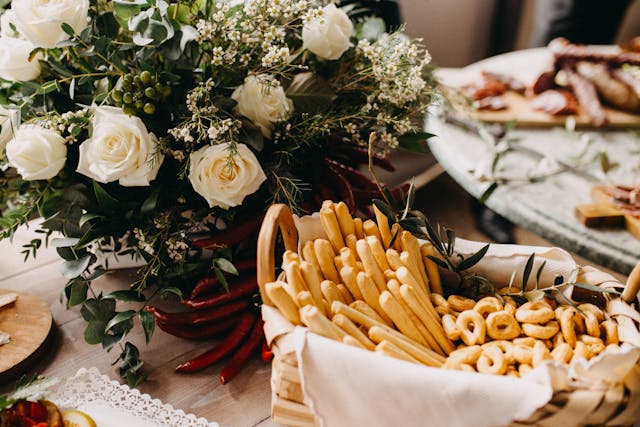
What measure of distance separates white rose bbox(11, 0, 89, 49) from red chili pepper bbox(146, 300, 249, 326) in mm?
481

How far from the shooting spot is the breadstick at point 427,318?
0.72m

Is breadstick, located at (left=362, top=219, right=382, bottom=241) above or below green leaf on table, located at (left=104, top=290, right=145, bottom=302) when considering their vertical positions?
above

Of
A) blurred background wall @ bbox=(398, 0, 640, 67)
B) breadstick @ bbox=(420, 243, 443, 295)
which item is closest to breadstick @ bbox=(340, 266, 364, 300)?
breadstick @ bbox=(420, 243, 443, 295)

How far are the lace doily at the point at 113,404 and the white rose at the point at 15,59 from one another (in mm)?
521

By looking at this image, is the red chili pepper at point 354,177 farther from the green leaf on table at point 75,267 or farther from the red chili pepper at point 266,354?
the green leaf on table at point 75,267

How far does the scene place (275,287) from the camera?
68cm

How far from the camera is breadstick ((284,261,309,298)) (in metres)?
0.71

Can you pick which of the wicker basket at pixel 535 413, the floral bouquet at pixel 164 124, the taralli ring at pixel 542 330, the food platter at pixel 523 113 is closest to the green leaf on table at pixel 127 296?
the floral bouquet at pixel 164 124

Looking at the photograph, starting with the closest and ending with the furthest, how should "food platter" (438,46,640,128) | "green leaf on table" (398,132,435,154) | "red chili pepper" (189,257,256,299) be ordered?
"red chili pepper" (189,257,256,299) → "green leaf on table" (398,132,435,154) → "food platter" (438,46,640,128)

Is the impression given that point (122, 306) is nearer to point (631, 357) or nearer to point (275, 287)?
point (275, 287)

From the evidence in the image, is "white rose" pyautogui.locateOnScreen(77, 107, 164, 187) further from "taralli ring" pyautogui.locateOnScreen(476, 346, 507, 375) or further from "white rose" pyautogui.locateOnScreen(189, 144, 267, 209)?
"taralli ring" pyautogui.locateOnScreen(476, 346, 507, 375)

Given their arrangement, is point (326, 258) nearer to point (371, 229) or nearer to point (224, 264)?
point (371, 229)

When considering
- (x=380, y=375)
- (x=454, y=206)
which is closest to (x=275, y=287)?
(x=380, y=375)

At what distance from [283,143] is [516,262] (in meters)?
0.46
